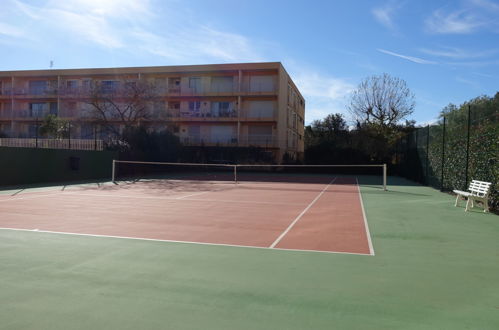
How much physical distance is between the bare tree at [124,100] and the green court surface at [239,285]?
2979 centimetres

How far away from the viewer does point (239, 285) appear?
5180mm

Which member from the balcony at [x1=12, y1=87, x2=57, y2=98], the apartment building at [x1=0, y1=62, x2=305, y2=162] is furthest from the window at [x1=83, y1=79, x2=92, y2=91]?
the balcony at [x1=12, y1=87, x2=57, y2=98]

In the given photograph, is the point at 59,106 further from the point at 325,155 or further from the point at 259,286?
the point at 259,286

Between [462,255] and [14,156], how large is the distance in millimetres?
20441

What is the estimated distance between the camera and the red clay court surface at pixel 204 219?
26.5 feet

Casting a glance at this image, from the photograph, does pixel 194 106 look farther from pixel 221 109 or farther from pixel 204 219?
pixel 204 219

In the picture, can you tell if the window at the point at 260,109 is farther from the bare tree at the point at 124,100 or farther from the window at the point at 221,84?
the bare tree at the point at 124,100

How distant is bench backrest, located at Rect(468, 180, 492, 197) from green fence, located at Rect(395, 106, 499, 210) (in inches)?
10.1

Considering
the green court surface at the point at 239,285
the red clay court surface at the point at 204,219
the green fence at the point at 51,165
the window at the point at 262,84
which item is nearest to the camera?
the green court surface at the point at 239,285

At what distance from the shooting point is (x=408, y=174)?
31047mm

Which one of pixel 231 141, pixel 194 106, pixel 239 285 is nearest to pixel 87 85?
pixel 194 106

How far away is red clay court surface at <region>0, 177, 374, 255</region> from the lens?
809 centimetres

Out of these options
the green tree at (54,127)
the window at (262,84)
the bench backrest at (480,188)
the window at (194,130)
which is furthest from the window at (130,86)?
the bench backrest at (480,188)

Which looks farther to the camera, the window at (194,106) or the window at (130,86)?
the window at (194,106)
